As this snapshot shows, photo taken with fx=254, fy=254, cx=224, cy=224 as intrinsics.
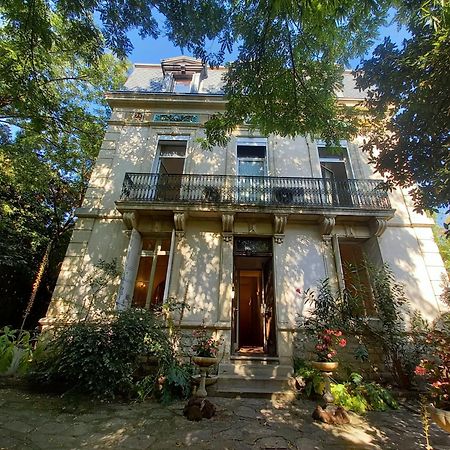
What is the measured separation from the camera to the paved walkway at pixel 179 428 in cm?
319

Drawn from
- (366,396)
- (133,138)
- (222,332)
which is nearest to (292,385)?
(366,396)

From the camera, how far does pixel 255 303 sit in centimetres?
982

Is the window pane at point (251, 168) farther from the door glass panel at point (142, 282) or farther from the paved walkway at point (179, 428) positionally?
the paved walkway at point (179, 428)

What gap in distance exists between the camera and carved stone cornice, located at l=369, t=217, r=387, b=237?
303 inches

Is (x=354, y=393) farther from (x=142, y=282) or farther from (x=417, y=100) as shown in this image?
(x=142, y=282)

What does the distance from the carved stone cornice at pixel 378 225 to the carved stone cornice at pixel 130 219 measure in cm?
734

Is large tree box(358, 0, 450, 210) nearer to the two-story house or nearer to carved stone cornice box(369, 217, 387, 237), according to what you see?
the two-story house

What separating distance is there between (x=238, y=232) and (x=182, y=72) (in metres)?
7.67

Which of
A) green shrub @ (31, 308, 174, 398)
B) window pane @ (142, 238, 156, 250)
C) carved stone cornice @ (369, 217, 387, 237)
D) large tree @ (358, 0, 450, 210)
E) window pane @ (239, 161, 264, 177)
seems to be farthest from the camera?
window pane @ (239, 161, 264, 177)

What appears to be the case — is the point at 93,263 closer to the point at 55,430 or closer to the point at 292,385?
the point at 55,430

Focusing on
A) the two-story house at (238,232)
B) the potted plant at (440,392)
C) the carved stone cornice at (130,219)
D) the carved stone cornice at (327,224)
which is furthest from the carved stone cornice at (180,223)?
the potted plant at (440,392)

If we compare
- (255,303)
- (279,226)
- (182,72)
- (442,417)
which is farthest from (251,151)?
(442,417)

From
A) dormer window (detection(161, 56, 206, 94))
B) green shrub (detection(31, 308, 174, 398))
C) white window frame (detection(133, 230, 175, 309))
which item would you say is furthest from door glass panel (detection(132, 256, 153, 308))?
dormer window (detection(161, 56, 206, 94))

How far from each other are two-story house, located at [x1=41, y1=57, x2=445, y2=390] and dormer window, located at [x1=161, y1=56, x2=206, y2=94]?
2.89 metres
